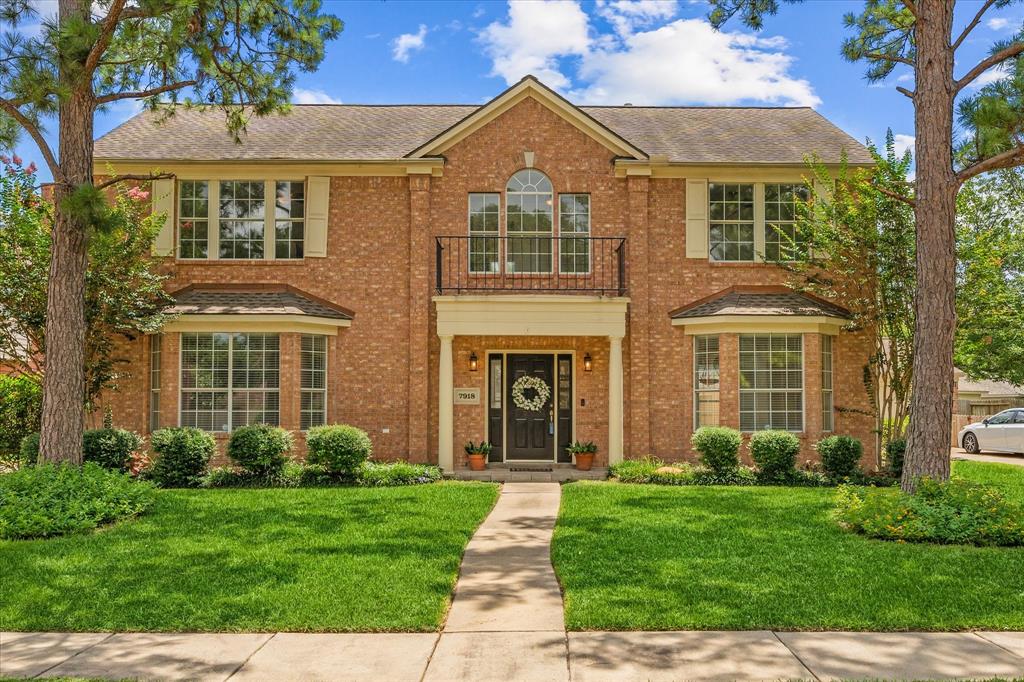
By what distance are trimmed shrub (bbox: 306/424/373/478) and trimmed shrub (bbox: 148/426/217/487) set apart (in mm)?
1838

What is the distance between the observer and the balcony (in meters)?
15.9

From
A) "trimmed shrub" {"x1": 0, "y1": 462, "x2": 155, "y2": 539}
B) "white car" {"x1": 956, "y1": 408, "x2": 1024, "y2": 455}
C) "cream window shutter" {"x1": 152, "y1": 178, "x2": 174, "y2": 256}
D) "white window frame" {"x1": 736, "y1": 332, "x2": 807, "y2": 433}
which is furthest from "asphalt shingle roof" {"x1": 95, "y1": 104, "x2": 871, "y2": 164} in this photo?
"white car" {"x1": 956, "y1": 408, "x2": 1024, "y2": 455}

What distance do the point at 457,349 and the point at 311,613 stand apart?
10.1 m

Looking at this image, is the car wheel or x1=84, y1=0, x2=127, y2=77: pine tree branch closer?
x1=84, y1=0, x2=127, y2=77: pine tree branch

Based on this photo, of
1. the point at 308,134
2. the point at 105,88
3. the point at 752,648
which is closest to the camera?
the point at 752,648

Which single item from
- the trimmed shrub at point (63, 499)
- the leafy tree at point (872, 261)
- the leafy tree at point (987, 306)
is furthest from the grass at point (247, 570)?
the leafy tree at point (987, 306)

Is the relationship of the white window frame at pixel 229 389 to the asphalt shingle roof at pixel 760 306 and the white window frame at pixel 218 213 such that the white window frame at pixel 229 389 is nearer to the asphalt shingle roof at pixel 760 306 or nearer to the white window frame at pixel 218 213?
the white window frame at pixel 218 213

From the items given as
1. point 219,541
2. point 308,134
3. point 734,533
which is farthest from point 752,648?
point 308,134

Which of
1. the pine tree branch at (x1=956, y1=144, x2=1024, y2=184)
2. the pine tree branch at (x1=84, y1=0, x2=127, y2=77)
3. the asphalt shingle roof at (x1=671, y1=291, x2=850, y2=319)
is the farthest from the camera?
the asphalt shingle roof at (x1=671, y1=291, x2=850, y2=319)

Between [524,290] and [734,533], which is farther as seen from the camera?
[524,290]

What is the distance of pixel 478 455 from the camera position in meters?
15.4

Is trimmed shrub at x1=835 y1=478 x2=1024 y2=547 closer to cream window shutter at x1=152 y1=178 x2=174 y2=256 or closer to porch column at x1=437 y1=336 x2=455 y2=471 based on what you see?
porch column at x1=437 y1=336 x2=455 y2=471

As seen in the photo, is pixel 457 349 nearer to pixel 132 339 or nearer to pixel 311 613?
pixel 132 339

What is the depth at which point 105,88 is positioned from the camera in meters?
11.7
